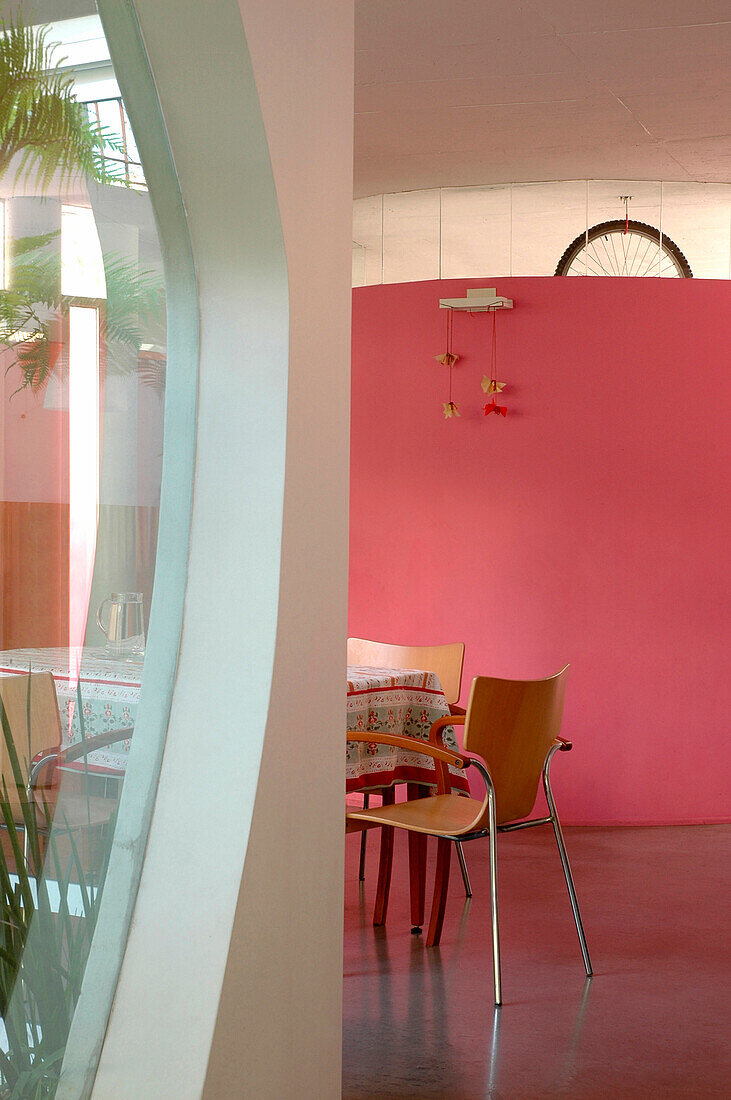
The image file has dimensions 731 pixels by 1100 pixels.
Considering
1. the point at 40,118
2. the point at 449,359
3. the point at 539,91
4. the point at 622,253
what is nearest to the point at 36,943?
the point at 40,118

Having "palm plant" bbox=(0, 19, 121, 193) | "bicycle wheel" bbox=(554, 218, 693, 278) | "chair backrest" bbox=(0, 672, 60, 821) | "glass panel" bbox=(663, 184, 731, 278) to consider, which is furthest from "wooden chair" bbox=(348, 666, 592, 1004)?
"glass panel" bbox=(663, 184, 731, 278)

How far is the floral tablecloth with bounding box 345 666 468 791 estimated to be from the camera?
360 centimetres

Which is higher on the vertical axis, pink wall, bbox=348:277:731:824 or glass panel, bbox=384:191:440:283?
glass panel, bbox=384:191:440:283

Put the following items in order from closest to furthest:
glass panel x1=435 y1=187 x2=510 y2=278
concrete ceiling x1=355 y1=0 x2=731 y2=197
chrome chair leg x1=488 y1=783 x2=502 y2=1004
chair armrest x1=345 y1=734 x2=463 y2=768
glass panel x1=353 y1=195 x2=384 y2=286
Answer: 1. chrome chair leg x1=488 y1=783 x2=502 y2=1004
2. chair armrest x1=345 y1=734 x2=463 y2=768
3. concrete ceiling x1=355 y1=0 x2=731 y2=197
4. glass panel x1=435 y1=187 x2=510 y2=278
5. glass panel x1=353 y1=195 x2=384 y2=286

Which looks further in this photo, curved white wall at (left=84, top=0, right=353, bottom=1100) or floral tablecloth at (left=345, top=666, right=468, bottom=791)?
floral tablecloth at (left=345, top=666, right=468, bottom=791)

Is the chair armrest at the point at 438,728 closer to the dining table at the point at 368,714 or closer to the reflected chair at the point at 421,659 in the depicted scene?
the dining table at the point at 368,714

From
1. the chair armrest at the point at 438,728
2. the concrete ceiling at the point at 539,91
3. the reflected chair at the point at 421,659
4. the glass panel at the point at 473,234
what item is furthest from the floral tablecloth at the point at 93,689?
the glass panel at the point at 473,234

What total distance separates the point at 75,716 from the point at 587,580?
13.6ft

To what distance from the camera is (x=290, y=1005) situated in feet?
5.74

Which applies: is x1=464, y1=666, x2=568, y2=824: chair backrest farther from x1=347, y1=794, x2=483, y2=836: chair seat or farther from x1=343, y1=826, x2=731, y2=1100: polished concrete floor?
x1=343, y1=826, x2=731, y2=1100: polished concrete floor

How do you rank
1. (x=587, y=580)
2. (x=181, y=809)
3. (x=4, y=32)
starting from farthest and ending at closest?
(x=587, y=580) → (x=181, y=809) → (x=4, y=32)

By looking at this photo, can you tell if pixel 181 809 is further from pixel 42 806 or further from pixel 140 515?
pixel 140 515

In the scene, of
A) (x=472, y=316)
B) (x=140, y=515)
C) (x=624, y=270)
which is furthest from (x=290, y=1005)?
(x=624, y=270)

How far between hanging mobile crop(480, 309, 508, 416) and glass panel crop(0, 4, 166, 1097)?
3858 millimetres
